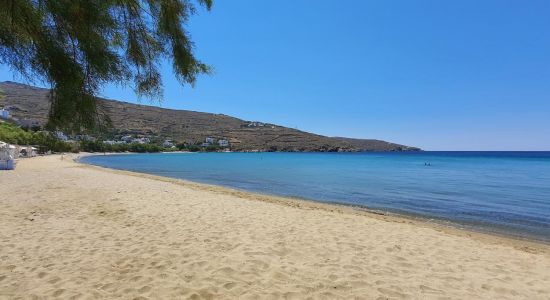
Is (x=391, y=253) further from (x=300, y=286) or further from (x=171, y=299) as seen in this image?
(x=171, y=299)

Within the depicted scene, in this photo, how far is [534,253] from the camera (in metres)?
9.10

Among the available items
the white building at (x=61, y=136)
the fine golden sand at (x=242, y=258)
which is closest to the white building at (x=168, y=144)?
the fine golden sand at (x=242, y=258)

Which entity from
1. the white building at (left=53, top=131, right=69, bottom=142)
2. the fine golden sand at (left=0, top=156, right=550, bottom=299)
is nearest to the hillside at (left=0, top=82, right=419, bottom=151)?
the fine golden sand at (left=0, top=156, right=550, bottom=299)

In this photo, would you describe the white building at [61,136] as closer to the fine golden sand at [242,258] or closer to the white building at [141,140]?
the fine golden sand at [242,258]

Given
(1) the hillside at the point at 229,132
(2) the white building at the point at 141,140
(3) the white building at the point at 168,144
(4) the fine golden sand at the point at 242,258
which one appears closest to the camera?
(4) the fine golden sand at the point at 242,258

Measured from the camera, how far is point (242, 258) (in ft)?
21.7

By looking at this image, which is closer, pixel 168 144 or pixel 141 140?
pixel 141 140

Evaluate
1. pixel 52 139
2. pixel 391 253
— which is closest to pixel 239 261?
pixel 391 253

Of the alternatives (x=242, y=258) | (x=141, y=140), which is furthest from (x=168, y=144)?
(x=242, y=258)

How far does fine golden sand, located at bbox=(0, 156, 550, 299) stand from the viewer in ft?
17.3

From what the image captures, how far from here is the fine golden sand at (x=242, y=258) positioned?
17.3 ft

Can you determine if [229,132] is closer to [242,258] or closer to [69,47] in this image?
[242,258]

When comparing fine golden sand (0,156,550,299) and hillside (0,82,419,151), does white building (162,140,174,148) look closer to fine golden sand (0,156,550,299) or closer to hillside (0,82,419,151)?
hillside (0,82,419,151)

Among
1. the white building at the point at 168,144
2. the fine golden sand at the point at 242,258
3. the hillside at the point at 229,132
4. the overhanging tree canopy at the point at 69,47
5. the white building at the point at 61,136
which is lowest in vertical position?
the fine golden sand at the point at 242,258
